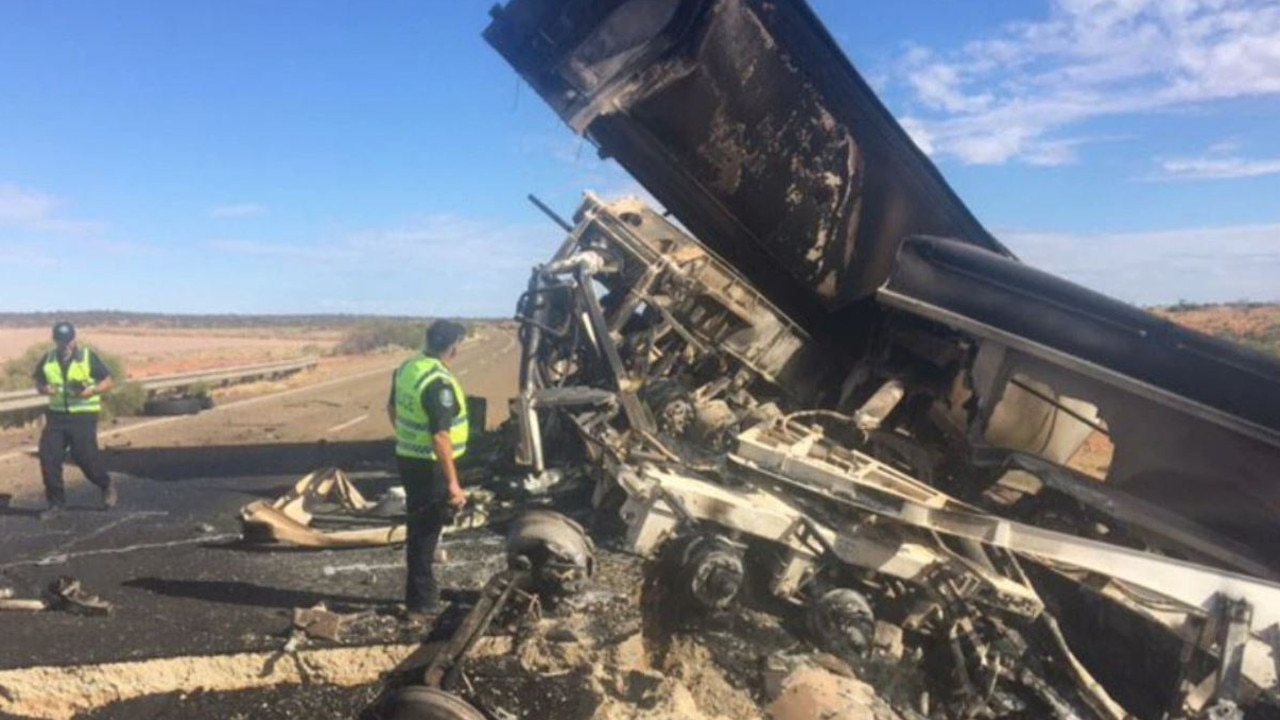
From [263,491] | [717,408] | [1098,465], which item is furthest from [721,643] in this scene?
[1098,465]

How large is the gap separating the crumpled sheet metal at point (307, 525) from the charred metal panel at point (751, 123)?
2.99 metres

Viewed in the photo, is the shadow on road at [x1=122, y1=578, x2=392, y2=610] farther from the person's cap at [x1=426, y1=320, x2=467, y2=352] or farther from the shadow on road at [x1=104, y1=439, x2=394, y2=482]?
the shadow on road at [x1=104, y1=439, x2=394, y2=482]

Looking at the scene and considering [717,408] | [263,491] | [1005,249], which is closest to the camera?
[717,408]

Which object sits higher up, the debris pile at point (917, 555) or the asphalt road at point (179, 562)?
the debris pile at point (917, 555)

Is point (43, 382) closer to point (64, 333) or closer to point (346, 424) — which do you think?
point (64, 333)

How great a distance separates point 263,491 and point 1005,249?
699 centimetres

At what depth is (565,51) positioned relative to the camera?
627 cm

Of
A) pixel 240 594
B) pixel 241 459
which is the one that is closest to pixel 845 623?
pixel 240 594

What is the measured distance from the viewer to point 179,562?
5.80 metres

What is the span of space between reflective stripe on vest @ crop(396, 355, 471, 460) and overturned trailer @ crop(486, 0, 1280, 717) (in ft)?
3.43

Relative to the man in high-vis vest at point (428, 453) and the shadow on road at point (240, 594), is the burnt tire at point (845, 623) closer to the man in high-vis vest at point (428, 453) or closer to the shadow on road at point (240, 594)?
the man in high-vis vest at point (428, 453)

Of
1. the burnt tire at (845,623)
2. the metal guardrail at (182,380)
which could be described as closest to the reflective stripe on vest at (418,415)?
the burnt tire at (845,623)

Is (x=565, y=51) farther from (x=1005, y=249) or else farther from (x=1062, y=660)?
(x=1062, y=660)

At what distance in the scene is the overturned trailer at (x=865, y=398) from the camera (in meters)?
4.50
